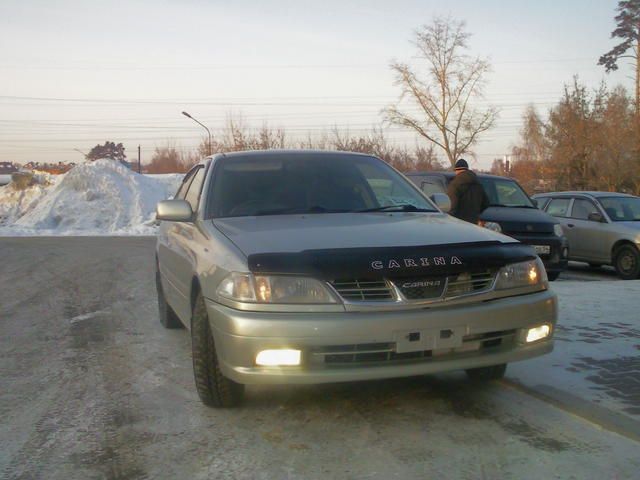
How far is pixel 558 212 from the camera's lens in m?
12.9

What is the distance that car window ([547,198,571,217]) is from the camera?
41.9 feet

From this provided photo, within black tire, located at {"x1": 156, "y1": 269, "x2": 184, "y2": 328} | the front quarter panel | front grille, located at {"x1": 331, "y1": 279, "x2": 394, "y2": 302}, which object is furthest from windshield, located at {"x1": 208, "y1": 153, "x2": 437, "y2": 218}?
black tire, located at {"x1": 156, "y1": 269, "x2": 184, "y2": 328}

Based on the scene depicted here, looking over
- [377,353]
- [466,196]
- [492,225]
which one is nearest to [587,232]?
[492,225]

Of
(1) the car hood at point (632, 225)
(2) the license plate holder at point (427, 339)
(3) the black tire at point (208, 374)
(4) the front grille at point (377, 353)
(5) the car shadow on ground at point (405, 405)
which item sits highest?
(1) the car hood at point (632, 225)

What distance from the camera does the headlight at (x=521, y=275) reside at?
12.6 feet

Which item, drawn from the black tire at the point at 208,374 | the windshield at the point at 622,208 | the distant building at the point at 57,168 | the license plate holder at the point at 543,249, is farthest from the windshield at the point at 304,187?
the distant building at the point at 57,168

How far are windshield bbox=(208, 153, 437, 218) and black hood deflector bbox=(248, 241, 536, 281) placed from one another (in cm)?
119

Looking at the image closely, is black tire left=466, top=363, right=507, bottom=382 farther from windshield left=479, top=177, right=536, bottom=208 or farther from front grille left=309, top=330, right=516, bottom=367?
windshield left=479, top=177, right=536, bottom=208

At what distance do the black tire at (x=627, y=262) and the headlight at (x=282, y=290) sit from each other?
9.13m

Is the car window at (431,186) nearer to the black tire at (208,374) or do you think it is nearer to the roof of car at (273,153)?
the roof of car at (273,153)

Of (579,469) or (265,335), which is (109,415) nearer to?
(265,335)

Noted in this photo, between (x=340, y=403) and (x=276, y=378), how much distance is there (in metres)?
0.79

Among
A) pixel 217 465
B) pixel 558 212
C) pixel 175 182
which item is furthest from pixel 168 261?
pixel 175 182

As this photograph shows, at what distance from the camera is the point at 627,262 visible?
11367mm
